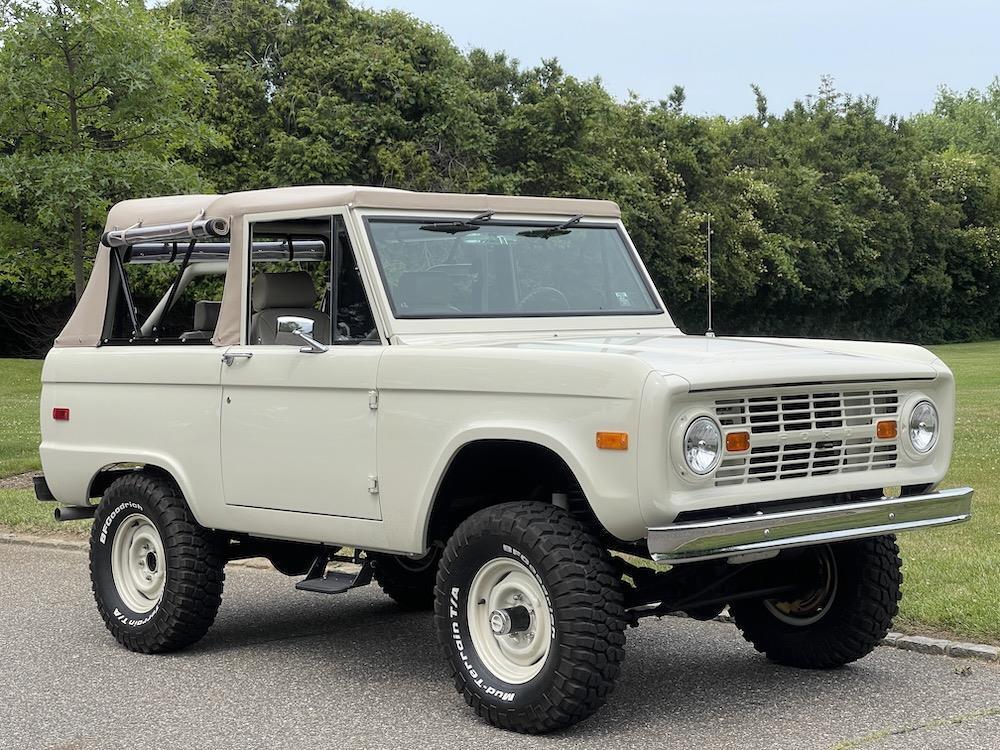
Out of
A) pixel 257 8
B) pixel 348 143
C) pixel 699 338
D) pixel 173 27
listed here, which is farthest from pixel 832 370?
pixel 257 8

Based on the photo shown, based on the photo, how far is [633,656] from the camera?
23.5 ft

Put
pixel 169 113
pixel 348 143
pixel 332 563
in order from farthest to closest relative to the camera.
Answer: pixel 348 143 < pixel 169 113 < pixel 332 563

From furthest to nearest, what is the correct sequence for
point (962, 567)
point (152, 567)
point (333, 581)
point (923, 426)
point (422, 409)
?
point (962, 567)
point (152, 567)
point (333, 581)
point (923, 426)
point (422, 409)

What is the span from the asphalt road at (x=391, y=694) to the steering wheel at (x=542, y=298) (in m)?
1.78

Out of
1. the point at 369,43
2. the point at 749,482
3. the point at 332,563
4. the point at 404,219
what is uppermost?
the point at 369,43

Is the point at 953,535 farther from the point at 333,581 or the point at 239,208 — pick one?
the point at 239,208

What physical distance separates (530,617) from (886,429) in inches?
66.1

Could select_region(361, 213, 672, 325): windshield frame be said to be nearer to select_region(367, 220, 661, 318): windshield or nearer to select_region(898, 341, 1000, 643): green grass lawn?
select_region(367, 220, 661, 318): windshield

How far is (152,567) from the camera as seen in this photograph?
7668 mm

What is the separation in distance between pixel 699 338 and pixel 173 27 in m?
15.6

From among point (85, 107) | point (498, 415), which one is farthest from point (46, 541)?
point (85, 107)

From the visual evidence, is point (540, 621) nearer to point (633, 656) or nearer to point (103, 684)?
point (633, 656)

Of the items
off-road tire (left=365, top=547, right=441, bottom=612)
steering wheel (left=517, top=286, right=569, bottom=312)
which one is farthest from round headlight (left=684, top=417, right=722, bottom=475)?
off-road tire (left=365, top=547, right=441, bottom=612)

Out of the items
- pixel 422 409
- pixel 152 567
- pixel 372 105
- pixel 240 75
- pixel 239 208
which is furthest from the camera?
pixel 240 75
